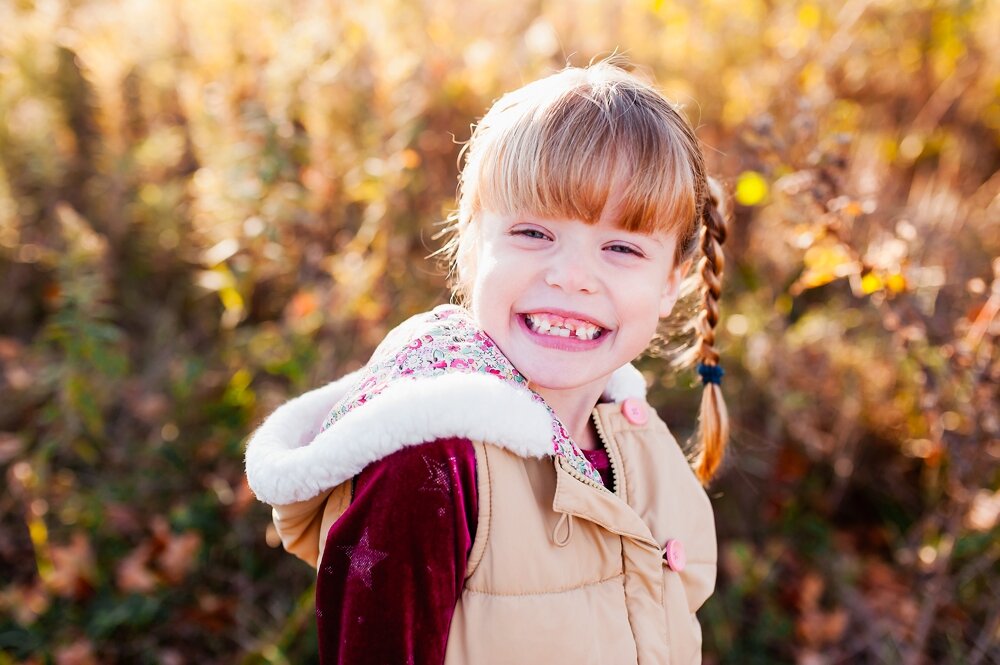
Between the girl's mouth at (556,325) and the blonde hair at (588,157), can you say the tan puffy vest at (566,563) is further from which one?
the blonde hair at (588,157)

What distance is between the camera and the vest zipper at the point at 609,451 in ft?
5.49

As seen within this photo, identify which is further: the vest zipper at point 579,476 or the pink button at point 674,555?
the pink button at point 674,555

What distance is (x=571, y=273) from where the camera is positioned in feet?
4.90

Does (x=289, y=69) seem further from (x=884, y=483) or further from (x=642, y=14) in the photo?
(x=884, y=483)

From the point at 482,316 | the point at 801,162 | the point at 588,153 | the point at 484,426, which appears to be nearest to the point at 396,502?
the point at 484,426

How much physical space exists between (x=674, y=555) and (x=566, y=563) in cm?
30

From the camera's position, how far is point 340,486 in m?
1.45

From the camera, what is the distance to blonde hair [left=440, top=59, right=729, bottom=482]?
148 cm

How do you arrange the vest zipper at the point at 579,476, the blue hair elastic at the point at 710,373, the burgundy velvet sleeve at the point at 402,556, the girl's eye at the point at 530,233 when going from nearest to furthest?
1. the burgundy velvet sleeve at the point at 402,556
2. the vest zipper at the point at 579,476
3. the girl's eye at the point at 530,233
4. the blue hair elastic at the point at 710,373

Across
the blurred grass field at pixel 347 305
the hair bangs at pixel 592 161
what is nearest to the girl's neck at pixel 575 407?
the hair bangs at pixel 592 161

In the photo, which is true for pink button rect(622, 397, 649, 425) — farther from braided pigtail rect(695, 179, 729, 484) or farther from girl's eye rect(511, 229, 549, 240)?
girl's eye rect(511, 229, 549, 240)

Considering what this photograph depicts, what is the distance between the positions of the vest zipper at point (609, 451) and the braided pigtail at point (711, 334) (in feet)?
1.12

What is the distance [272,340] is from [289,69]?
3.21ft

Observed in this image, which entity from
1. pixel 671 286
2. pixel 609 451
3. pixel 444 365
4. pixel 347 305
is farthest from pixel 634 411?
pixel 347 305
